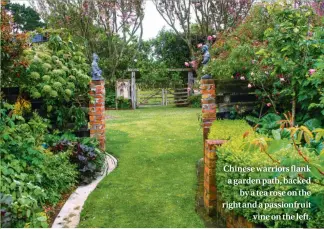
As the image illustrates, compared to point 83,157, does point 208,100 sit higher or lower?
higher

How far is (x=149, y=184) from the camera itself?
5.30 meters

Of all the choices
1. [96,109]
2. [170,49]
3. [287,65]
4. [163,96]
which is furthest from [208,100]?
[170,49]

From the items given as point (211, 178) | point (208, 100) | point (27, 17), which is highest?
point (27, 17)

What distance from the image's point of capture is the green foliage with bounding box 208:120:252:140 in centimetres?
464

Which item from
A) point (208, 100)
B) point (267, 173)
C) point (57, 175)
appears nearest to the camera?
point (267, 173)

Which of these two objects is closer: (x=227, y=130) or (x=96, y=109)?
(x=227, y=130)

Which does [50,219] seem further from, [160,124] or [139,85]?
[139,85]

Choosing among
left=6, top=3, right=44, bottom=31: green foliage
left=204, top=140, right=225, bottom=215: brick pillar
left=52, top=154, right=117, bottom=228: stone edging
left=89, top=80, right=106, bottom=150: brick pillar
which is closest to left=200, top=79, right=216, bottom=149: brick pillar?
left=89, top=80, right=106, bottom=150: brick pillar

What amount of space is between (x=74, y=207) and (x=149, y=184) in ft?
4.17

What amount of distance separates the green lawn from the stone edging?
88 mm

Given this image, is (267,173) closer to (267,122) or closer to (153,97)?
(267,122)

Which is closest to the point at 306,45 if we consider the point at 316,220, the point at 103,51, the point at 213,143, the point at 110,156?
the point at 213,143

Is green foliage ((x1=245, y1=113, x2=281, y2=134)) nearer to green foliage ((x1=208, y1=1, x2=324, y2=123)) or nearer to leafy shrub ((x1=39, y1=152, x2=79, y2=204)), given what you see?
green foliage ((x1=208, y1=1, x2=324, y2=123))

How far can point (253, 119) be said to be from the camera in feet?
20.7
